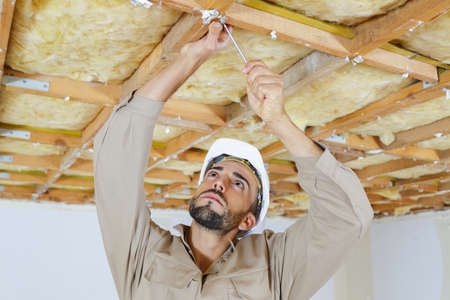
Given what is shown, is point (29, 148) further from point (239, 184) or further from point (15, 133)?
point (239, 184)

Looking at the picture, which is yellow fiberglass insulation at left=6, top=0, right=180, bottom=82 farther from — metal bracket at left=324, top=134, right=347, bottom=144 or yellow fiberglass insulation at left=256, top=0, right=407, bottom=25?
metal bracket at left=324, top=134, right=347, bottom=144

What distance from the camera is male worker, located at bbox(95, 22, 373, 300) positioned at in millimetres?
1142

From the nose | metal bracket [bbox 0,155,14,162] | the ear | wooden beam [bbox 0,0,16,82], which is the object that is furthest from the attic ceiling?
the ear

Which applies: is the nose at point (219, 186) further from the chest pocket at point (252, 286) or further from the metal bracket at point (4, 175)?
the metal bracket at point (4, 175)

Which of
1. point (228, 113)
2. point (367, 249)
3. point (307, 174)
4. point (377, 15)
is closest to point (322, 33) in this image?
point (377, 15)

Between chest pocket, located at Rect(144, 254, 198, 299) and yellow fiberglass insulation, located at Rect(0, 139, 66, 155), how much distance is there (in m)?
2.50

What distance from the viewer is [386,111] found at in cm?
241

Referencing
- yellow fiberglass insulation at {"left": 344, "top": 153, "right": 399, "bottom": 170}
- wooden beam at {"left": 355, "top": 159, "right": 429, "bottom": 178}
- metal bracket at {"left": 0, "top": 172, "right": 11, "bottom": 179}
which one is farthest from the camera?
metal bracket at {"left": 0, "top": 172, "right": 11, "bottom": 179}

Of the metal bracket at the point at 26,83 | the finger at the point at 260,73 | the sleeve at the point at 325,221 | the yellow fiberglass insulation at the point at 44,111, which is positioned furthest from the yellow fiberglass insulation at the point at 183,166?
the finger at the point at 260,73

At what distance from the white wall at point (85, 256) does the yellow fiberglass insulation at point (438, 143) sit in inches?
132

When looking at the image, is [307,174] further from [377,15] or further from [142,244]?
[377,15]

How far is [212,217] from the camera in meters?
1.42

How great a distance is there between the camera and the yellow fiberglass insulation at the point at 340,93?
2133 mm

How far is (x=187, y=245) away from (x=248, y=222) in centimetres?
30
